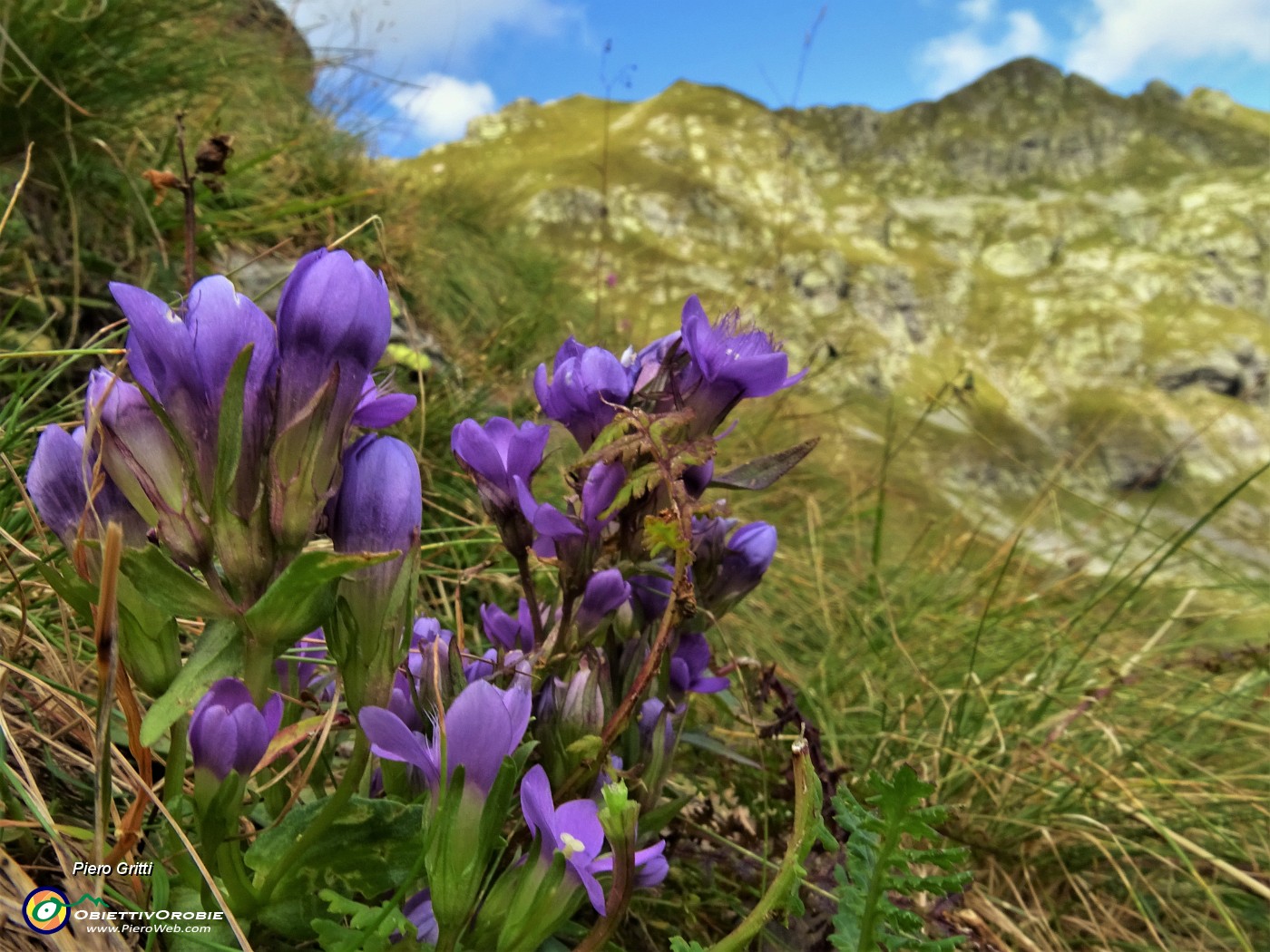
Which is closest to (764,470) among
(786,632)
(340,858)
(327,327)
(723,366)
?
(723,366)

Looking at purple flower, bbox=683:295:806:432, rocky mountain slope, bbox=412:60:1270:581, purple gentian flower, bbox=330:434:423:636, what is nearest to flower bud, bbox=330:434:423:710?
purple gentian flower, bbox=330:434:423:636

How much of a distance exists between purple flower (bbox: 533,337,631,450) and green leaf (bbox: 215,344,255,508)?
0.32 metres

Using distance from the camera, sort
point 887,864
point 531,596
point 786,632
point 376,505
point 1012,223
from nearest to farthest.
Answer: point 376,505 → point 887,864 → point 531,596 → point 786,632 → point 1012,223

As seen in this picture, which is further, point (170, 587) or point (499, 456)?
point (499, 456)

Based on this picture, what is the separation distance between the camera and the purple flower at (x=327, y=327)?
704 millimetres

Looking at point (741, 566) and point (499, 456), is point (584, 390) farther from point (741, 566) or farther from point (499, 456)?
point (741, 566)

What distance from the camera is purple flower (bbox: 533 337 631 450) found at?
2.93 ft

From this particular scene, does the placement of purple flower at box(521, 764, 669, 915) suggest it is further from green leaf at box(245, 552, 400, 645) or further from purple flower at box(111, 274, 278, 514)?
purple flower at box(111, 274, 278, 514)

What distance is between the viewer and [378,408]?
0.82 metres

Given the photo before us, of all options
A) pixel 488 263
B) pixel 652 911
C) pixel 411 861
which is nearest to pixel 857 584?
pixel 652 911

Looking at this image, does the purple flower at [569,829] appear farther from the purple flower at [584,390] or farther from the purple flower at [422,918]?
the purple flower at [584,390]

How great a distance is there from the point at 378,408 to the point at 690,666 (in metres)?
0.53

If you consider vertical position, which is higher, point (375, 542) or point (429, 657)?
point (375, 542)

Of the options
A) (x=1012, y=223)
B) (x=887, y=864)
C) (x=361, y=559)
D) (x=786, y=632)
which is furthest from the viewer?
(x=1012, y=223)
